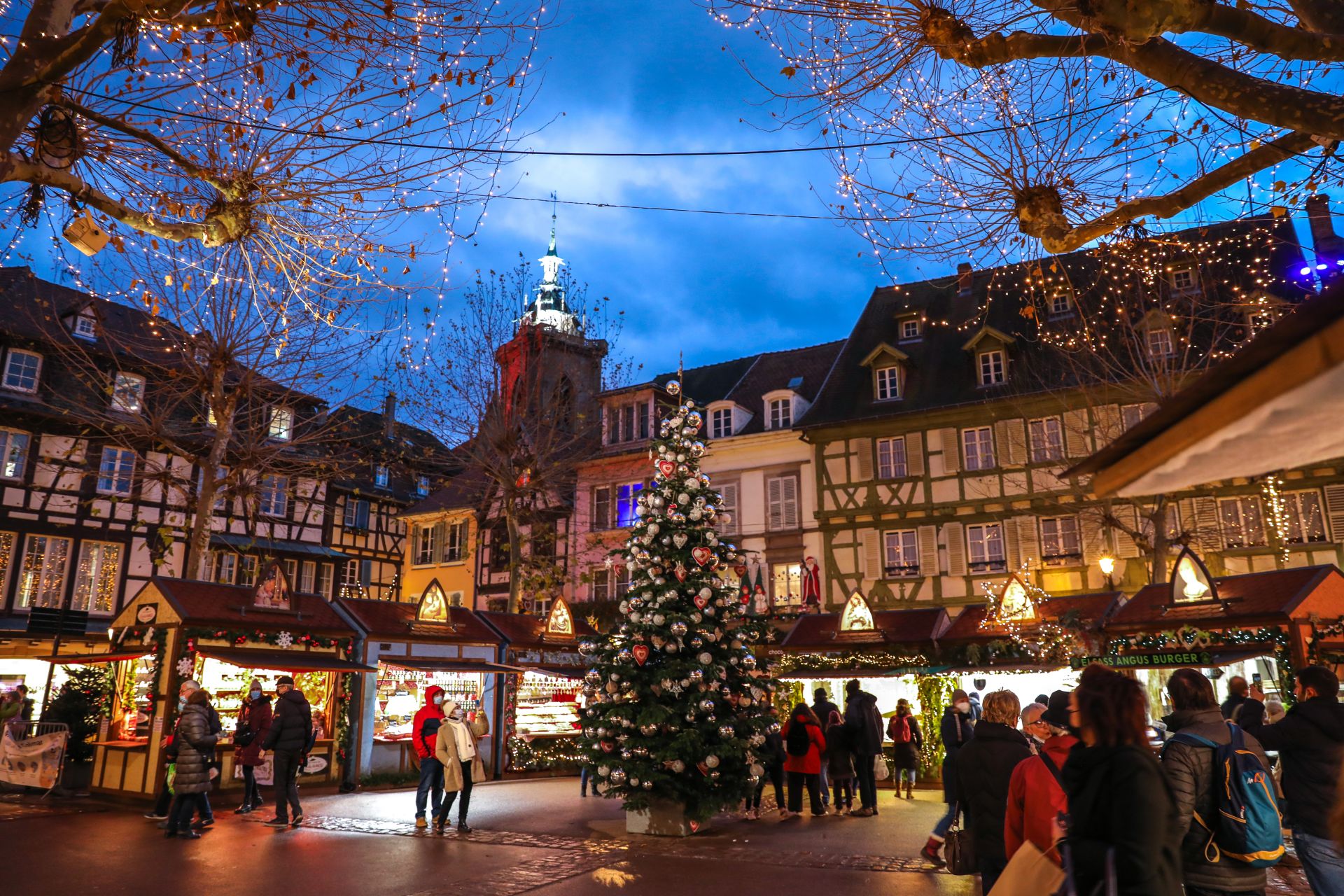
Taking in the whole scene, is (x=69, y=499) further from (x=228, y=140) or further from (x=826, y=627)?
(x=228, y=140)

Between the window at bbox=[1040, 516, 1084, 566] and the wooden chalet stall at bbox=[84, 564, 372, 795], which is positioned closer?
the wooden chalet stall at bbox=[84, 564, 372, 795]

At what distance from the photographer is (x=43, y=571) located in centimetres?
2456

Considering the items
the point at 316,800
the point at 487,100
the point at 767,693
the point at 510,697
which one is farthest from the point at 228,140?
the point at 510,697

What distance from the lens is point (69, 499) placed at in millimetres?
25156

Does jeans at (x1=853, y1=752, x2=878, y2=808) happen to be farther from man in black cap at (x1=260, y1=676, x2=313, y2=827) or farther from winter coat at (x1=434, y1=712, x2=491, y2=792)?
man in black cap at (x1=260, y1=676, x2=313, y2=827)

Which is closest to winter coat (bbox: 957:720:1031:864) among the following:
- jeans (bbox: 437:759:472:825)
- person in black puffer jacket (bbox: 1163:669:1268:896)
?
person in black puffer jacket (bbox: 1163:669:1268:896)

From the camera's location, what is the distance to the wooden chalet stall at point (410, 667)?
16438mm

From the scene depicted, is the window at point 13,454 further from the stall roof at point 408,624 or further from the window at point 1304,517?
the window at point 1304,517

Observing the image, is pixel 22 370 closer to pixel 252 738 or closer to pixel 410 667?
pixel 410 667

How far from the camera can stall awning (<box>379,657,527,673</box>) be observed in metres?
16.6

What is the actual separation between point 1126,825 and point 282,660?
1386 cm

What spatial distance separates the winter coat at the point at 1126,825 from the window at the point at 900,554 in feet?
70.3

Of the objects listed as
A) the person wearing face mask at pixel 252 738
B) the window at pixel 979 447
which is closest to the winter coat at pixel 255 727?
the person wearing face mask at pixel 252 738

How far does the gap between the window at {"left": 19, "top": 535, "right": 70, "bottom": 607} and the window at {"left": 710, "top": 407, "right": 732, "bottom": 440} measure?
1774 cm
